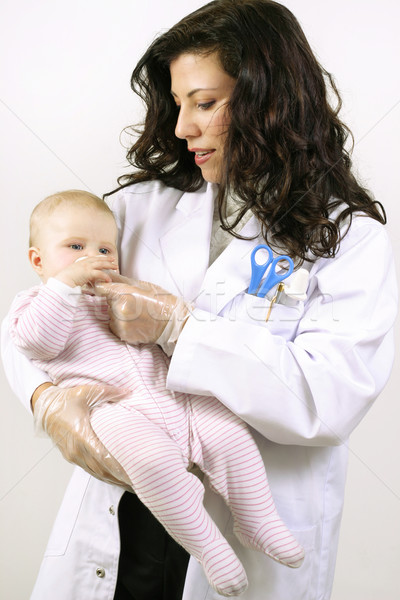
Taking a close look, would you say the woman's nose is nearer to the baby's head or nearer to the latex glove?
the baby's head

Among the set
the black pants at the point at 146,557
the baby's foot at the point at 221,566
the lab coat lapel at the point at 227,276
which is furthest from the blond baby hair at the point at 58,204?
the baby's foot at the point at 221,566

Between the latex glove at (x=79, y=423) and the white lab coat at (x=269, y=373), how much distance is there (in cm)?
9

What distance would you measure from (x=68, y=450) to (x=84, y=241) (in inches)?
17.3

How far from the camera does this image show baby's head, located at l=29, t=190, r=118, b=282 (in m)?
1.35

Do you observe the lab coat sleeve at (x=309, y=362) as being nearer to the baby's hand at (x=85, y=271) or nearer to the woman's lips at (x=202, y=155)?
the baby's hand at (x=85, y=271)

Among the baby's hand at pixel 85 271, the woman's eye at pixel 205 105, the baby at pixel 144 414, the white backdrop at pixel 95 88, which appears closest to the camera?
the baby at pixel 144 414

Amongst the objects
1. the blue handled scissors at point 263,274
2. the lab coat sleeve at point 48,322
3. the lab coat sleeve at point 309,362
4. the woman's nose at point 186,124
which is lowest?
the lab coat sleeve at point 309,362

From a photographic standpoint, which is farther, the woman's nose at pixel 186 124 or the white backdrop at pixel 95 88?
the white backdrop at pixel 95 88

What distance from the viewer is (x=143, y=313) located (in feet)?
4.17

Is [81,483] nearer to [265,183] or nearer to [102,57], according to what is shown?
[265,183]

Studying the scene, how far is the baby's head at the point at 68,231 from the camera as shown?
1.35 metres

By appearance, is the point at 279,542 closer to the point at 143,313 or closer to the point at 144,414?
the point at 144,414

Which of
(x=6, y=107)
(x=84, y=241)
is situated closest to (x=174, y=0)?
(x=6, y=107)

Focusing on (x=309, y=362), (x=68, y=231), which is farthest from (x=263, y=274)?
(x=68, y=231)
